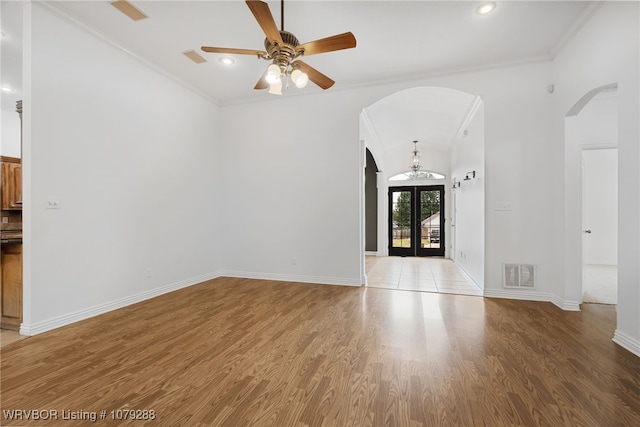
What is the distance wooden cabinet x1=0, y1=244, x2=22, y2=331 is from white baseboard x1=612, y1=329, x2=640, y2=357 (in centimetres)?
561

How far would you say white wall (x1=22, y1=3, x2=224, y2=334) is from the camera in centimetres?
279

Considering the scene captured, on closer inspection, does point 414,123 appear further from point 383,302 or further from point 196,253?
point 196,253

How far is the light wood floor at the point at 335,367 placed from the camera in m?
1.65

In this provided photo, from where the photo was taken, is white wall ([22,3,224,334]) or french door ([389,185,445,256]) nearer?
white wall ([22,3,224,334])

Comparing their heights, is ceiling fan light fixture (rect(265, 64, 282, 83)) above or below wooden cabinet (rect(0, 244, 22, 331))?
above

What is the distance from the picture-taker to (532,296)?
3797 millimetres

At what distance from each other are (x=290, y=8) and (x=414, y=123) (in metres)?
4.32

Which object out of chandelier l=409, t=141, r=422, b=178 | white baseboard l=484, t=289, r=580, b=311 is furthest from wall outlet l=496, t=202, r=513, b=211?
chandelier l=409, t=141, r=422, b=178

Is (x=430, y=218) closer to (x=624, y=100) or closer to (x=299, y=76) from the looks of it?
(x=624, y=100)

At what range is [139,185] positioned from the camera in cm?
385

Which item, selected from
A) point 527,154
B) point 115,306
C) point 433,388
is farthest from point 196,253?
point 527,154

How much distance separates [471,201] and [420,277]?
174 cm

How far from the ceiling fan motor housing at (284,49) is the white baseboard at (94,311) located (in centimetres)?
340

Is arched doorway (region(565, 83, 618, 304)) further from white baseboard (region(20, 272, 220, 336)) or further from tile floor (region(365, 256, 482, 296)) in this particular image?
white baseboard (region(20, 272, 220, 336))
